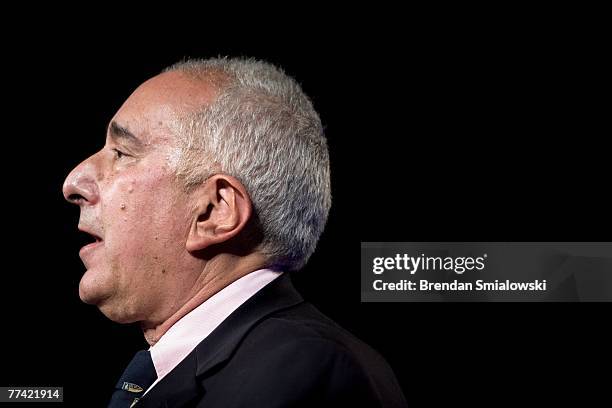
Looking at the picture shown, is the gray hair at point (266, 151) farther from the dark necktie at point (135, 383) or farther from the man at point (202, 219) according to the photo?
the dark necktie at point (135, 383)

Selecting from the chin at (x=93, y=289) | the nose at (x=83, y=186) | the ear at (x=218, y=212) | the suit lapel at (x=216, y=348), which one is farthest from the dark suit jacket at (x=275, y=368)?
the nose at (x=83, y=186)

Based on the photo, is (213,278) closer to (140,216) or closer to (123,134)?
(140,216)

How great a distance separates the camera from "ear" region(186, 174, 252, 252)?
1.66 m

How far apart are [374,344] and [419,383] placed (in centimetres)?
22

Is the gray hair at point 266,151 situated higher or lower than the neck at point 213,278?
higher

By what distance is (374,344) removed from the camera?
2.99 metres

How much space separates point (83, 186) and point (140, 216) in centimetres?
17

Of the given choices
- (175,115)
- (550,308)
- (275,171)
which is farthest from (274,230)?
(550,308)

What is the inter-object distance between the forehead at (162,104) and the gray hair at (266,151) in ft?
0.07

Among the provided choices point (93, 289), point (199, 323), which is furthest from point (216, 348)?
point (93, 289)

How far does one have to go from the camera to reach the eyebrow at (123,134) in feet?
5.65

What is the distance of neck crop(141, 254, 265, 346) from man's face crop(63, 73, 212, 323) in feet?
0.06

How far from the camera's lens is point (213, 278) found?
167cm

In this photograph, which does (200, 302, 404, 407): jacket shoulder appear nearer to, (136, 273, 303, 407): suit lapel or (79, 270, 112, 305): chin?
(136, 273, 303, 407): suit lapel
